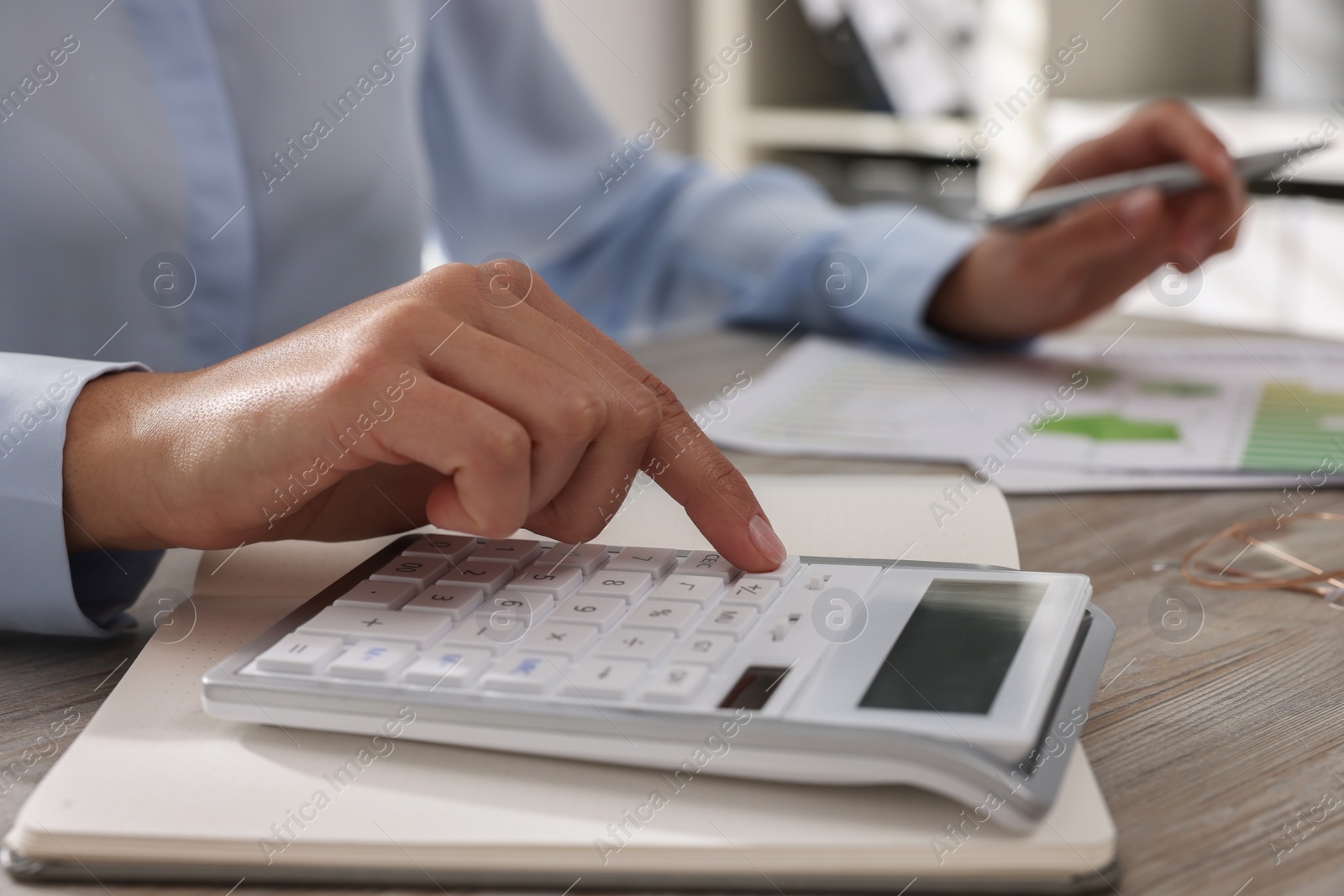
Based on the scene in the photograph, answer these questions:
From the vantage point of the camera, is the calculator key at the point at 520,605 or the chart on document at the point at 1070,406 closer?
the calculator key at the point at 520,605

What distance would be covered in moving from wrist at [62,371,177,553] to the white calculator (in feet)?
0.28

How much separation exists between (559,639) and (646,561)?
0.08m

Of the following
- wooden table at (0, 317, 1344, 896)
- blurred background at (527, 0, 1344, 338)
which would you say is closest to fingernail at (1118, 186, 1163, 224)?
wooden table at (0, 317, 1344, 896)

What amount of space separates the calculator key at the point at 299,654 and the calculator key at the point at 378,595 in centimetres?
3

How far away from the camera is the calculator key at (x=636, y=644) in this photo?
352 mm

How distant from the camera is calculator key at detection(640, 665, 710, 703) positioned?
33 cm

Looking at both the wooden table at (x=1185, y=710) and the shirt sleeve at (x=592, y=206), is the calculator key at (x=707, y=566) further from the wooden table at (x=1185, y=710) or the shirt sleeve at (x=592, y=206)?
the shirt sleeve at (x=592, y=206)

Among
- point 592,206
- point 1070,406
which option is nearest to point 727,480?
point 1070,406

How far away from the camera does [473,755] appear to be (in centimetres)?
34

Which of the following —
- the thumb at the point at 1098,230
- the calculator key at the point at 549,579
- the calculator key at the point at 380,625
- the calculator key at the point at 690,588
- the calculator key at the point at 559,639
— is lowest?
the thumb at the point at 1098,230

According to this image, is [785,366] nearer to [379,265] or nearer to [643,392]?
[379,265]

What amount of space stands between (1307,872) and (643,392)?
257mm

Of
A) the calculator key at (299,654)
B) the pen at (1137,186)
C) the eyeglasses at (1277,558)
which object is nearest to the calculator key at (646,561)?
the calculator key at (299,654)

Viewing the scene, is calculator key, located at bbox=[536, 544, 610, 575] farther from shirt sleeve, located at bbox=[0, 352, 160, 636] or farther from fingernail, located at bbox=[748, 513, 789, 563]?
shirt sleeve, located at bbox=[0, 352, 160, 636]
